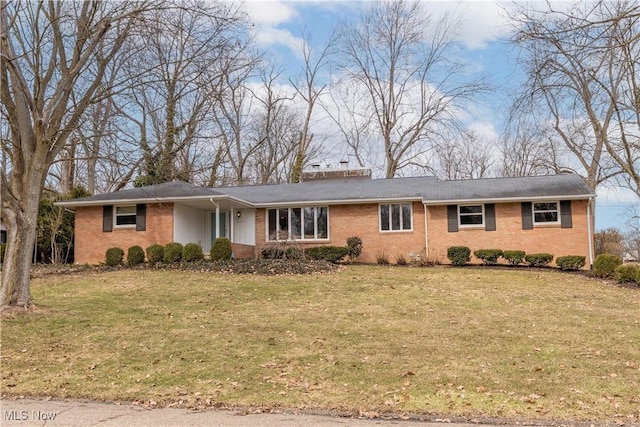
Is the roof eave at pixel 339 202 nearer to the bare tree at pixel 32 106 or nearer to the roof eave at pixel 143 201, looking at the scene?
the roof eave at pixel 143 201

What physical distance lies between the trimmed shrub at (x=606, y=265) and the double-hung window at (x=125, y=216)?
59.8ft

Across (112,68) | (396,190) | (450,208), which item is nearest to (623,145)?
(450,208)

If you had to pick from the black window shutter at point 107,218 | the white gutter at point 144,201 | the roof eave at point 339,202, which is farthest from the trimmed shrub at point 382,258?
the black window shutter at point 107,218

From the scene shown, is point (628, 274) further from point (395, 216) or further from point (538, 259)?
point (395, 216)

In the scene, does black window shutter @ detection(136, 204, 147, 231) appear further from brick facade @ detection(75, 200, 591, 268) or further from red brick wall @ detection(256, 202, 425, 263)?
red brick wall @ detection(256, 202, 425, 263)

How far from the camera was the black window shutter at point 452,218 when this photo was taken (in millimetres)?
20859

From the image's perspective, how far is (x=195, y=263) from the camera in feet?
60.3

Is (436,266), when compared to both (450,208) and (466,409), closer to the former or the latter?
(450,208)

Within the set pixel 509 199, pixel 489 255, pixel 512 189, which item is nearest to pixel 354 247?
pixel 489 255

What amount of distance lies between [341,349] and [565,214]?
15238 millimetres

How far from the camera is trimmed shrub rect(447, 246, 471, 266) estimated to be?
20.0m

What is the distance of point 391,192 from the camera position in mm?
22359

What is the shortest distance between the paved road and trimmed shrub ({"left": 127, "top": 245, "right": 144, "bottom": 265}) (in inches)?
560

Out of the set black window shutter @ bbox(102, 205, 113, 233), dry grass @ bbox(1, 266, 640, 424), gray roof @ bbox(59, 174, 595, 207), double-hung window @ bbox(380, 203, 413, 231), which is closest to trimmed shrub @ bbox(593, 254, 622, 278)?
gray roof @ bbox(59, 174, 595, 207)
